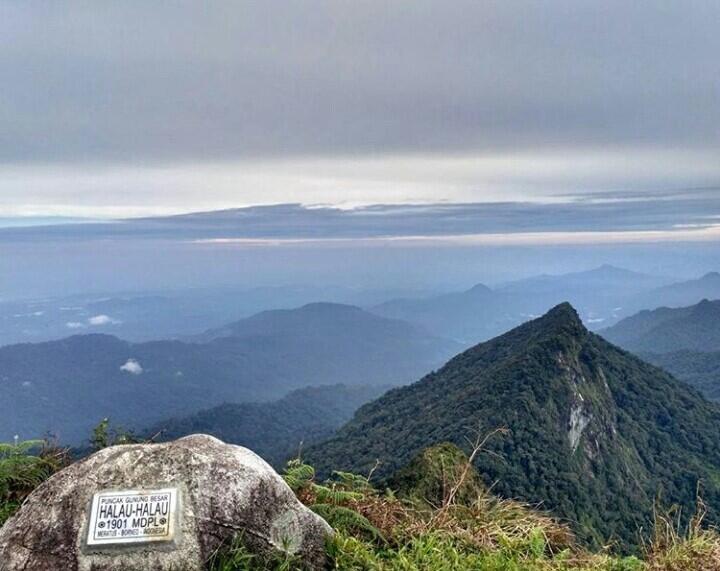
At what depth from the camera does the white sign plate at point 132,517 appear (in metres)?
5.30

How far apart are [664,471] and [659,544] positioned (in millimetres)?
84633

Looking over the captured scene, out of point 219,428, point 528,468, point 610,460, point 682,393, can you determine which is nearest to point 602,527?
point 528,468

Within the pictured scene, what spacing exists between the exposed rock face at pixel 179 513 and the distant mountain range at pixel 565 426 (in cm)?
4119

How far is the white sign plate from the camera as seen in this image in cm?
530

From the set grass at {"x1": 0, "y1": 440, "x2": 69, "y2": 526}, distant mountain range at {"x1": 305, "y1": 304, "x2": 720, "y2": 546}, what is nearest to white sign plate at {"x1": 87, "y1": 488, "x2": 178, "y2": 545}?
grass at {"x1": 0, "y1": 440, "x2": 69, "y2": 526}

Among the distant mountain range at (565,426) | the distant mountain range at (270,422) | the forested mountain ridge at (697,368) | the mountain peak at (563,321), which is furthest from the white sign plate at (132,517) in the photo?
the forested mountain ridge at (697,368)

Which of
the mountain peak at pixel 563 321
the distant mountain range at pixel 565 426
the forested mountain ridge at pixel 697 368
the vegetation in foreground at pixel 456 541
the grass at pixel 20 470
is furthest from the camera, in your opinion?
the forested mountain ridge at pixel 697 368

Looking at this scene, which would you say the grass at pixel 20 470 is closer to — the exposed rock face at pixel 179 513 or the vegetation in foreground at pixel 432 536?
the vegetation in foreground at pixel 432 536

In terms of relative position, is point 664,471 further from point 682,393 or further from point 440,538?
point 440,538

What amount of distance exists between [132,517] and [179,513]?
1.28 ft

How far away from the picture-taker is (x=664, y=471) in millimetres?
80250

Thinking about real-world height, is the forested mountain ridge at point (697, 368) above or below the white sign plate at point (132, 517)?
below

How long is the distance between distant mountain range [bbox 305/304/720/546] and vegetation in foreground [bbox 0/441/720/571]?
39.0 meters

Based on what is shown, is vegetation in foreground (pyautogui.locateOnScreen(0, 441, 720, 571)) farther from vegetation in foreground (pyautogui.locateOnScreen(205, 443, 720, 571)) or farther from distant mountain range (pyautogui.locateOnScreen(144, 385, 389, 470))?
distant mountain range (pyautogui.locateOnScreen(144, 385, 389, 470))
